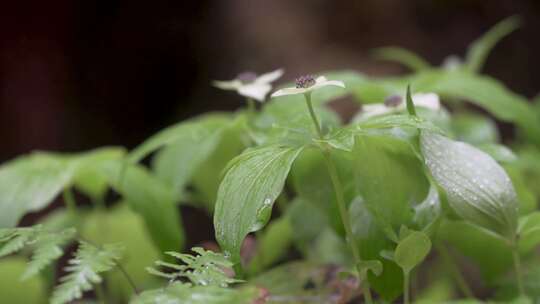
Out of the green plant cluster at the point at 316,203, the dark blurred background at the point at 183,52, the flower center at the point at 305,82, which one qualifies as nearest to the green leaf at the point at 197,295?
the green plant cluster at the point at 316,203

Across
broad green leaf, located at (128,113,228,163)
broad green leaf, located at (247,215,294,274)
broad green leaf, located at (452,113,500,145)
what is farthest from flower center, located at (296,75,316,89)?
broad green leaf, located at (452,113,500,145)

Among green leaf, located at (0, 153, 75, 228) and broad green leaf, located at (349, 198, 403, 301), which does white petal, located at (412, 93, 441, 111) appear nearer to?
broad green leaf, located at (349, 198, 403, 301)

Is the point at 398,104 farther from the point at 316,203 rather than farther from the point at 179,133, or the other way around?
the point at 179,133

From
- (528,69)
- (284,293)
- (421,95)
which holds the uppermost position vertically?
(421,95)

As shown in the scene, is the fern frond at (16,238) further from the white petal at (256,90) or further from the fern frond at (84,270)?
the white petal at (256,90)

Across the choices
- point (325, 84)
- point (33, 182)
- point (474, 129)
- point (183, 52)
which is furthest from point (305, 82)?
point (183, 52)

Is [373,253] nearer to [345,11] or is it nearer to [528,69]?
[345,11]

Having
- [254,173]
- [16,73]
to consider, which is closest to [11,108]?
[16,73]
